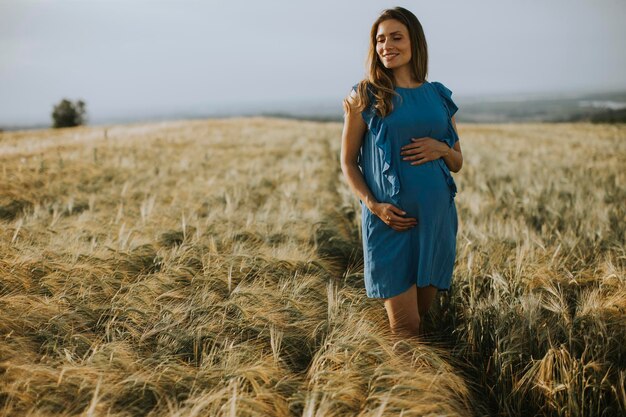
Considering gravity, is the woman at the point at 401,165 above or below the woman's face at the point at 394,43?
below

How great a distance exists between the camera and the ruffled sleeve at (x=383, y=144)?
2002mm

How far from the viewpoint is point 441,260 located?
2.18m

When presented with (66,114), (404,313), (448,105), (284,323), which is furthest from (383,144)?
(66,114)

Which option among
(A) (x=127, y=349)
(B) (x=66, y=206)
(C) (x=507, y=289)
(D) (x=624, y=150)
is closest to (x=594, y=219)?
(C) (x=507, y=289)

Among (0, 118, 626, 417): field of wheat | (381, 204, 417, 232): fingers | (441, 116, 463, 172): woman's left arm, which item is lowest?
(0, 118, 626, 417): field of wheat

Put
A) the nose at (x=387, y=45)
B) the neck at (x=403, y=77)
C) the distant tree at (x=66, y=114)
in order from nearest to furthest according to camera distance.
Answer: the nose at (x=387, y=45), the neck at (x=403, y=77), the distant tree at (x=66, y=114)

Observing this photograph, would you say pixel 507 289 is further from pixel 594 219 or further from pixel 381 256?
pixel 594 219

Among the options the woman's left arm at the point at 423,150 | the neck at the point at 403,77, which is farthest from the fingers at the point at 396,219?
the neck at the point at 403,77

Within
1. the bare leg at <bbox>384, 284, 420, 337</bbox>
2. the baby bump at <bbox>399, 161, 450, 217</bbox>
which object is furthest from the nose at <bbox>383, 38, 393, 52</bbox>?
the bare leg at <bbox>384, 284, 420, 337</bbox>

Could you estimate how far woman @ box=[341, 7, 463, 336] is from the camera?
201 centimetres

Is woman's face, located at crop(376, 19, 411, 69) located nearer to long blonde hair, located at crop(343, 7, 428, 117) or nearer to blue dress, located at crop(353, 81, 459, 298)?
long blonde hair, located at crop(343, 7, 428, 117)

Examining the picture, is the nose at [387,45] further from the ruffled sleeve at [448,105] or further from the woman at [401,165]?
the ruffled sleeve at [448,105]

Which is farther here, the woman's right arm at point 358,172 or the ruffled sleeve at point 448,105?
the ruffled sleeve at point 448,105

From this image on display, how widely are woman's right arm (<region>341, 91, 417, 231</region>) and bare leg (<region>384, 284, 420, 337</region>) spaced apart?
368 millimetres
